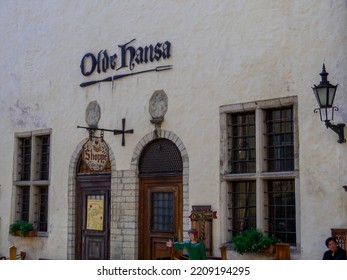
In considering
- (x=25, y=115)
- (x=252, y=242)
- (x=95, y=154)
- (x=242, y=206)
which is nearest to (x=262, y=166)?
(x=242, y=206)

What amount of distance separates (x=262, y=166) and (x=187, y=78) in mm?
2124

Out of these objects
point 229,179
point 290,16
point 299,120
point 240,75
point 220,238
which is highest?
point 290,16

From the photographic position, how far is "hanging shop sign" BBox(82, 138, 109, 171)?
1146 centimetres

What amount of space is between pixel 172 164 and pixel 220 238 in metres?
1.66

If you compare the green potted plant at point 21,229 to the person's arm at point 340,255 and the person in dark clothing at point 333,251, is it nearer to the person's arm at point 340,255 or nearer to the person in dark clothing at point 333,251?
the person in dark clothing at point 333,251

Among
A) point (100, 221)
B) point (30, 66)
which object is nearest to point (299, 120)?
point (100, 221)

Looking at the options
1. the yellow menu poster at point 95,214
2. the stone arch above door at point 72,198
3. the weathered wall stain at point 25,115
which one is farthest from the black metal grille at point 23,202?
the yellow menu poster at point 95,214

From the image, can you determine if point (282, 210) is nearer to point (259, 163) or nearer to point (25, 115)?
point (259, 163)

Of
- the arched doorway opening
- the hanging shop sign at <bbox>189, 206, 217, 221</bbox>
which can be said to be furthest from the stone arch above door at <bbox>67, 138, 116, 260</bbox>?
the hanging shop sign at <bbox>189, 206, 217, 221</bbox>

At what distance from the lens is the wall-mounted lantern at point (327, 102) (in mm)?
8617

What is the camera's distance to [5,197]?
14.1 meters

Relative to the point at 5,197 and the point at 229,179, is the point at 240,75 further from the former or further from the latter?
the point at 5,197

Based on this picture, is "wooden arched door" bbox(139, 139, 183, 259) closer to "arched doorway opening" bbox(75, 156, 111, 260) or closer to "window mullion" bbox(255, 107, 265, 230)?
"arched doorway opening" bbox(75, 156, 111, 260)

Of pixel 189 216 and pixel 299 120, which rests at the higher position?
pixel 299 120
